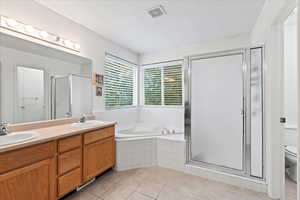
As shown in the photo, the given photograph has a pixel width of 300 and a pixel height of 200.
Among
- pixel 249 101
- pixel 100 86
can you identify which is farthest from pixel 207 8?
pixel 100 86

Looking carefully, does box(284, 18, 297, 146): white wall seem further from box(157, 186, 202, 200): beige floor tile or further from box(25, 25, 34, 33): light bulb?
box(25, 25, 34, 33): light bulb

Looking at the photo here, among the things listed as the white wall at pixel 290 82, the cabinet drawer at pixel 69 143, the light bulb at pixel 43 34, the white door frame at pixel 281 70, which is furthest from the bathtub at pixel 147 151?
the light bulb at pixel 43 34

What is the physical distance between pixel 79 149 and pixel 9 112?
2.85ft

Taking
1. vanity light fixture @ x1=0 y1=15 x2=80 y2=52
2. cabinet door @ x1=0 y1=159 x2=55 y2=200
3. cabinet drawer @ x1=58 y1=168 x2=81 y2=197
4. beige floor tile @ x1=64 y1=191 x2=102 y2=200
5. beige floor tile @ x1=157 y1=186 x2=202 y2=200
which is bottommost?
beige floor tile @ x1=157 y1=186 x2=202 y2=200

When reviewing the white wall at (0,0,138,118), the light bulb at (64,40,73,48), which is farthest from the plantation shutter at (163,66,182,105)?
the light bulb at (64,40,73,48)

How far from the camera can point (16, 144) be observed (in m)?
1.19

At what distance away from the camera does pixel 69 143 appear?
165cm

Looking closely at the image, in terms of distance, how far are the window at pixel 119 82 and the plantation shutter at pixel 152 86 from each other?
0.32m

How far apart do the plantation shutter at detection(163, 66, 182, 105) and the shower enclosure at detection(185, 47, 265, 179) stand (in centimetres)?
121

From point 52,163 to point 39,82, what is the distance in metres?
1.07

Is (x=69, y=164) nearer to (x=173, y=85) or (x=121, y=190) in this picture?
(x=121, y=190)

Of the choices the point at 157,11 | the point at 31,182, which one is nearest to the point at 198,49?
the point at 157,11

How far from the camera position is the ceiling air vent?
1928 mm

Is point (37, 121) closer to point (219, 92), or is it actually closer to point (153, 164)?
point (153, 164)
